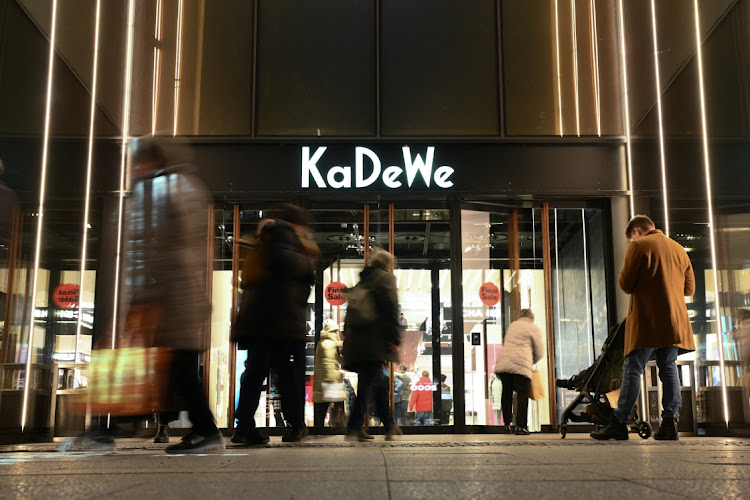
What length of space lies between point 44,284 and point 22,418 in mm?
1294

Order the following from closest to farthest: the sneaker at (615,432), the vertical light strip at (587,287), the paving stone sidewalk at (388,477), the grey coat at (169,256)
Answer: the paving stone sidewalk at (388,477) < the grey coat at (169,256) < the sneaker at (615,432) < the vertical light strip at (587,287)

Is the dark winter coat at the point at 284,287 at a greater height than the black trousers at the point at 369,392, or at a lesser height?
greater

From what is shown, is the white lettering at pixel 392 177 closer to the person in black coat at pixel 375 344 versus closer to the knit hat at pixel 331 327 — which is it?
the knit hat at pixel 331 327

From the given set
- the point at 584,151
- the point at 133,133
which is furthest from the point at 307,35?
the point at 584,151

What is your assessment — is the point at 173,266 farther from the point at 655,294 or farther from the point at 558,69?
the point at 558,69

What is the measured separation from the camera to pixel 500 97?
10.6 meters

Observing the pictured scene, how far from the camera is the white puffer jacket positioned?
354 inches

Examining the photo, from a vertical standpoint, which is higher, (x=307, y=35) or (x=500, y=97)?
(x=307, y=35)

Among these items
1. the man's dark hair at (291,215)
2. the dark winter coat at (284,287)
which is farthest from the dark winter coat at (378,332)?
the man's dark hair at (291,215)

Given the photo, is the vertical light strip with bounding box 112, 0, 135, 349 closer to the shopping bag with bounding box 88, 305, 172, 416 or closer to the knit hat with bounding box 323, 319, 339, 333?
the knit hat with bounding box 323, 319, 339, 333

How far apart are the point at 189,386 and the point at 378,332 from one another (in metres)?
2.15

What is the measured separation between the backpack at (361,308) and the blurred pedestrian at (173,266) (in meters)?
1.95

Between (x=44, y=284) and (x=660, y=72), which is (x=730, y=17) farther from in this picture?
(x=44, y=284)

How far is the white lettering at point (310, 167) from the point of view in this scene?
10117 millimetres
